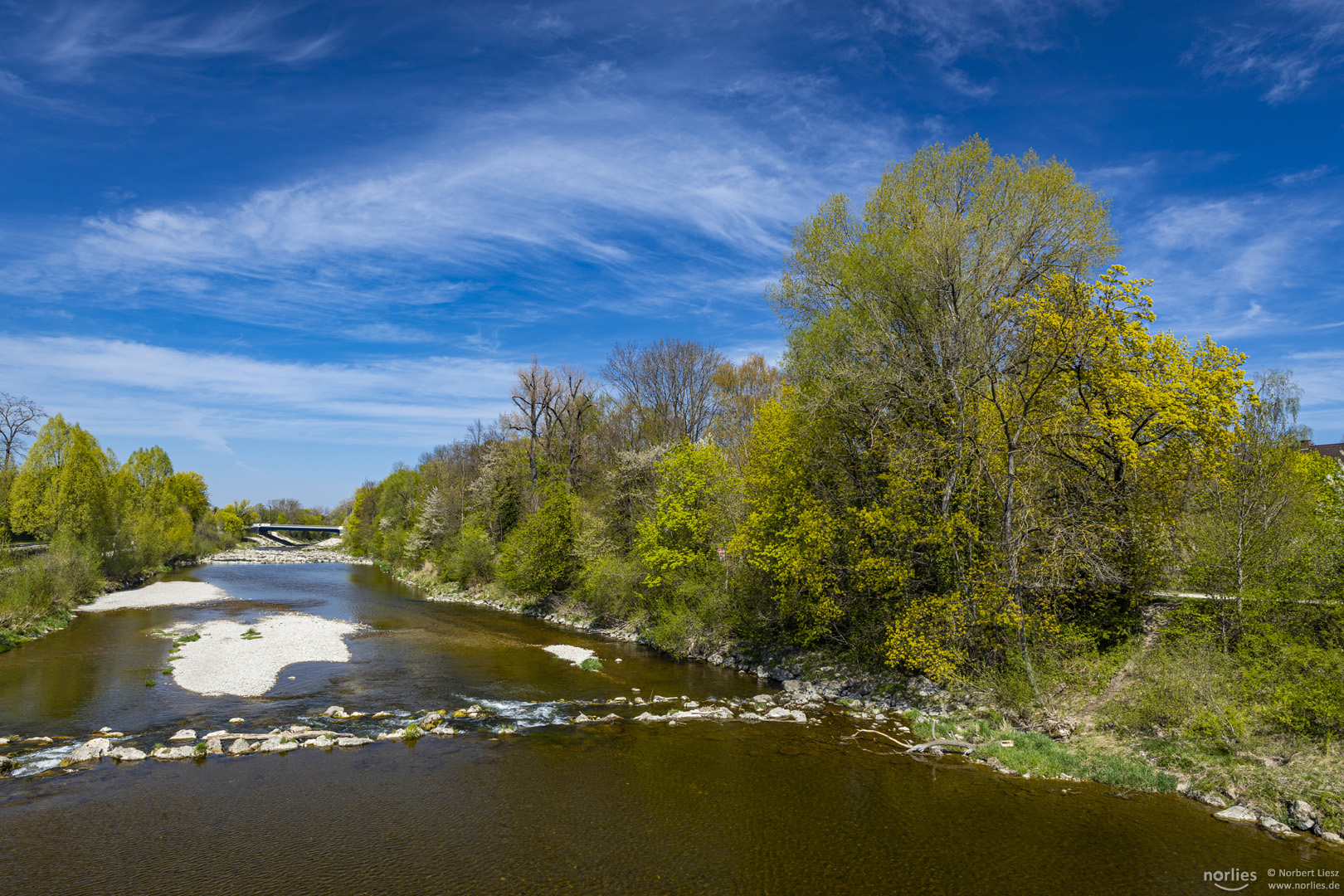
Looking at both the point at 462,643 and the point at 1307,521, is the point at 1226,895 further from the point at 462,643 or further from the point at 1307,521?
the point at 462,643

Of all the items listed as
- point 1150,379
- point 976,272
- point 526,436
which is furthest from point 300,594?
point 1150,379

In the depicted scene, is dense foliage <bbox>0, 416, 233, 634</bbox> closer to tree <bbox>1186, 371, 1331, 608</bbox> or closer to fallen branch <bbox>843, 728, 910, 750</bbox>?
fallen branch <bbox>843, 728, 910, 750</bbox>

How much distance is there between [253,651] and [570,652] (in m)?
12.2

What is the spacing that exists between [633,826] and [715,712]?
285 inches

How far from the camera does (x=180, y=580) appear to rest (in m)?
52.2

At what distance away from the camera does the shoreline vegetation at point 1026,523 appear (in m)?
13.6

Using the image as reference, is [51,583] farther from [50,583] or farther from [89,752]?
[89,752]

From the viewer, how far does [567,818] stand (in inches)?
463

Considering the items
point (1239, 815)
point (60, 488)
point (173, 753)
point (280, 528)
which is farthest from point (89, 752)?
point (280, 528)

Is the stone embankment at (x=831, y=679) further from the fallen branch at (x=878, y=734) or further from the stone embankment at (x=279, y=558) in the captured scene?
the stone embankment at (x=279, y=558)

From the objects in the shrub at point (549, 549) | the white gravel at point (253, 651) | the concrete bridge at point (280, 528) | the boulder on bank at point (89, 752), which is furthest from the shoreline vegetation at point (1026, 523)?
the concrete bridge at point (280, 528)

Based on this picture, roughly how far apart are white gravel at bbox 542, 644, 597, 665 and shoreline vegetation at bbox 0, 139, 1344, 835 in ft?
10.5

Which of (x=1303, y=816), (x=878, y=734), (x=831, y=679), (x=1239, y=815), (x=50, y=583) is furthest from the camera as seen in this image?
(x=50, y=583)

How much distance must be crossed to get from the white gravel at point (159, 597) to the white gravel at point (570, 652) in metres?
26.2
